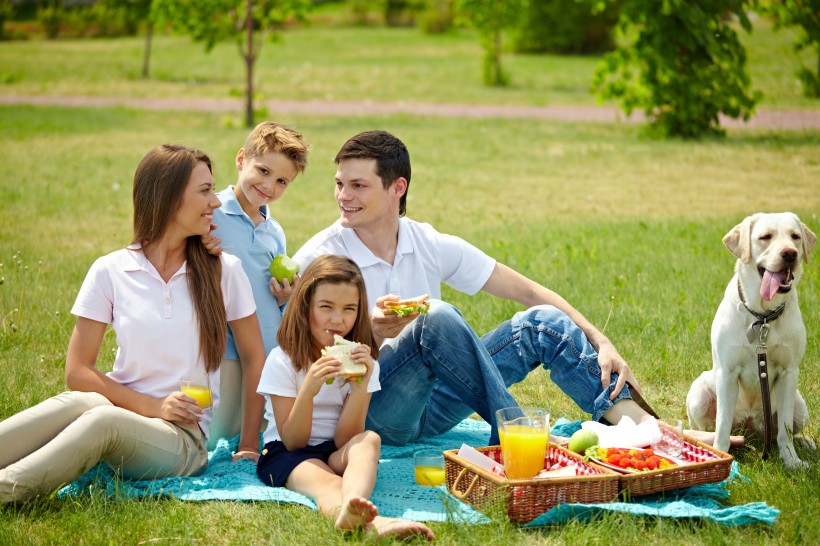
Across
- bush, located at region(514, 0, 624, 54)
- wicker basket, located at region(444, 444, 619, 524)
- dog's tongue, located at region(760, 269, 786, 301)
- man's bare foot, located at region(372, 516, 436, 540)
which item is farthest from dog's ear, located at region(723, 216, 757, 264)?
bush, located at region(514, 0, 624, 54)

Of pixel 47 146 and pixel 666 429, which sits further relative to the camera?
pixel 47 146

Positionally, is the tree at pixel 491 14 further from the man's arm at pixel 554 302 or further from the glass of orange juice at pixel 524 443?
the glass of orange juice at pixel 524 443

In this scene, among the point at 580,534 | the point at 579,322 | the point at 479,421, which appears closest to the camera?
the point at 580,534

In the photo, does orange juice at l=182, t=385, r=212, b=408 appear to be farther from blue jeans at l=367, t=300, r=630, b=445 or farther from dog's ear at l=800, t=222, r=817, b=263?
dog's ear at l=800, t=222, r=817, b=263

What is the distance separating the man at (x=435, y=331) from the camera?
4.66m

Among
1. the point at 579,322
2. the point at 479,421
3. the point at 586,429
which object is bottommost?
the point at 479,421

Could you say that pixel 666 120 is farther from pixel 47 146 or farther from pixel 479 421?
pixel 479 421

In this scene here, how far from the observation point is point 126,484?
177 inches

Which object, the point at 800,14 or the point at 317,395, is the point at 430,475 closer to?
the point at 317,395

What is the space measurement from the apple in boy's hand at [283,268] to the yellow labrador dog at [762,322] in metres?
2.19

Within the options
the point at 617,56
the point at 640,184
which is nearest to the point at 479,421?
the point at 640,184

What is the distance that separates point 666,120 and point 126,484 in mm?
14539

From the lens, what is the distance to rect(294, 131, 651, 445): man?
4660mm

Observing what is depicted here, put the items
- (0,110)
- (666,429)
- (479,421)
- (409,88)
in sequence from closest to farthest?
(666,429)
(479,421)
(0,110)
(409,88)
